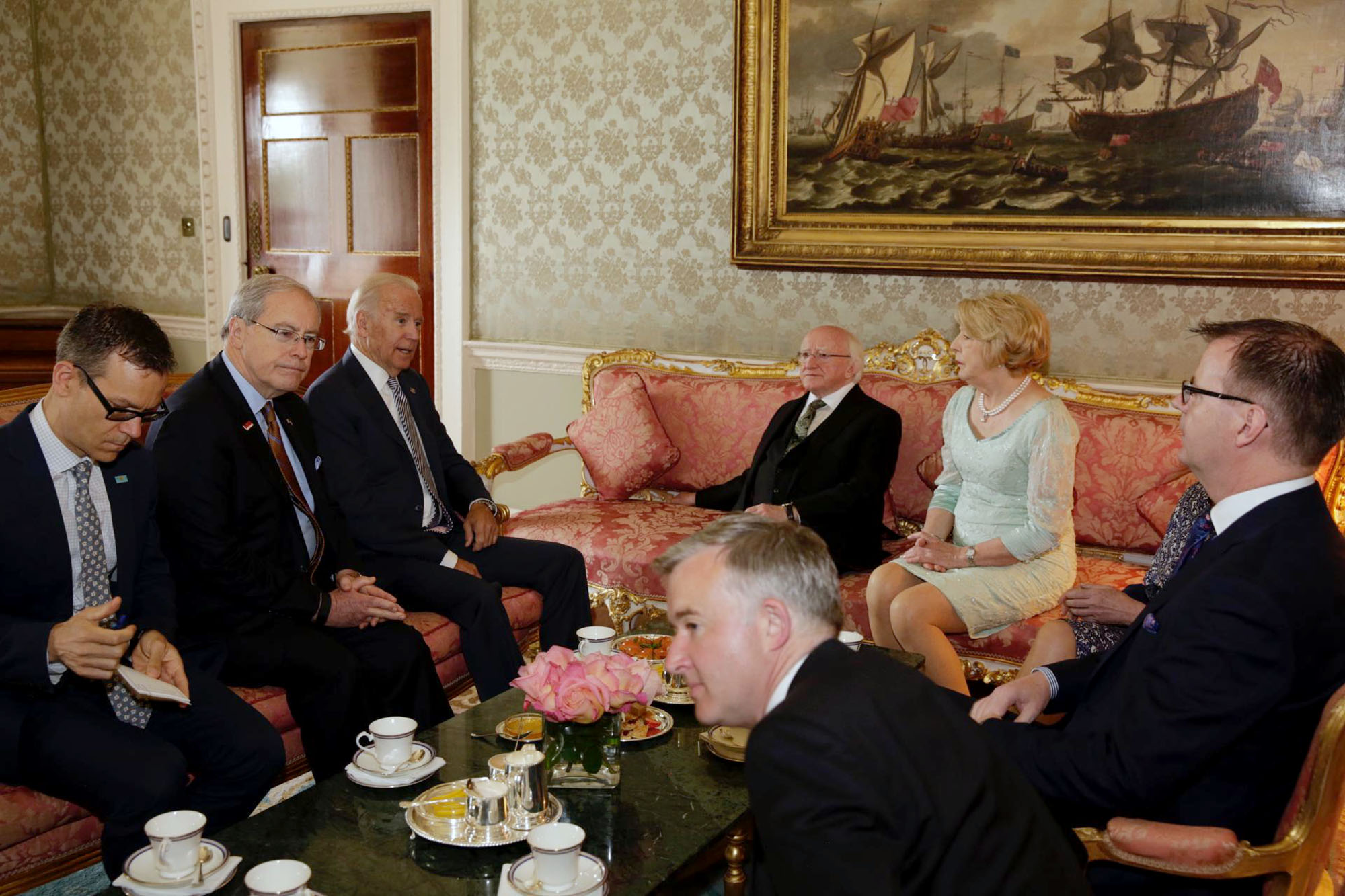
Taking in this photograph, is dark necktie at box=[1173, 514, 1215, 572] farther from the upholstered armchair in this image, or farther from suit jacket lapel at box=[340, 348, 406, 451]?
suit jacket lapel at box=[340, 348, 406, 451]

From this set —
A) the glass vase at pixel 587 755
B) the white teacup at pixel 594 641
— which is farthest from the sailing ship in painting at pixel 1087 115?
the glass vase at pixel 587 755

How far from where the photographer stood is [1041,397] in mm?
3500

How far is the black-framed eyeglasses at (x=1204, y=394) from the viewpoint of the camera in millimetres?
1945

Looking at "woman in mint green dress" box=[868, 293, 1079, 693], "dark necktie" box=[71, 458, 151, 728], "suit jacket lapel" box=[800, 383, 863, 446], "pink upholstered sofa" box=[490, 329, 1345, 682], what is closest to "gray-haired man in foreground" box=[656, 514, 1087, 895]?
"dark necktie" box=[71, 458, 151, 728]

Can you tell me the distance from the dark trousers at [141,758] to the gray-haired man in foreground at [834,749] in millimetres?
1434

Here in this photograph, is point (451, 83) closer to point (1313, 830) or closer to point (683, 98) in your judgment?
point (683, 98)

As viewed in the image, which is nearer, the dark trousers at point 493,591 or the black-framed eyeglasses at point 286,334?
the black-framed eyeglasses at point 286,334

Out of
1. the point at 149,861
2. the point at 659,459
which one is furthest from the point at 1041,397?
the point at 149,861

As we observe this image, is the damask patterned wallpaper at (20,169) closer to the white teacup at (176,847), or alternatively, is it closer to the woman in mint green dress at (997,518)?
the woman in mint green dress at (997,518)

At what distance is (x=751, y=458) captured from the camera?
14.9ft

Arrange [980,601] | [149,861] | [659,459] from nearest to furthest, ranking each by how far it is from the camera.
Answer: [149,861] < [980,601] < [659,459]

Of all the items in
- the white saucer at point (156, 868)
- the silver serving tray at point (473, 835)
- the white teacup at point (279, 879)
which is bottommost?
the silver serving tray at point (473, 835)

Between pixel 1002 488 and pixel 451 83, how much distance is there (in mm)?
3666

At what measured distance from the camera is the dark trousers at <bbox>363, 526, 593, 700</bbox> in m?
3.38
